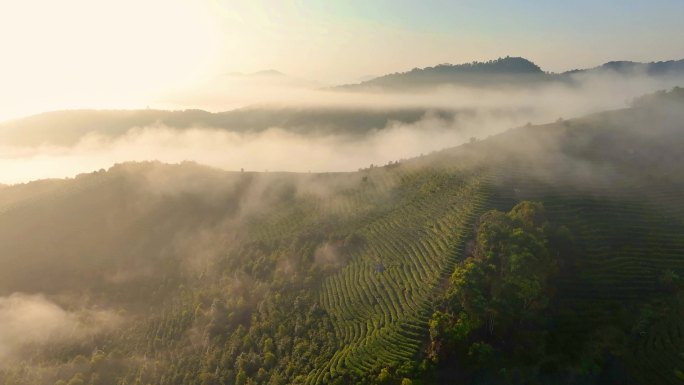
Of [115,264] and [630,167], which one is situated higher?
[630,167]

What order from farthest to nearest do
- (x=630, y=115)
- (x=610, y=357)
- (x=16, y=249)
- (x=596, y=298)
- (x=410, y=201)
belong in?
(x=630, y=115) → (x=16, y=249) → (x=410, y=201) → (x=596, y=298) → (x=610, y=357)

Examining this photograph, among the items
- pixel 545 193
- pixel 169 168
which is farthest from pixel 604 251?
pixel 169 168

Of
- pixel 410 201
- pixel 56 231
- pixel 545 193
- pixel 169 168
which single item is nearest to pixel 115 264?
pixel 56 231

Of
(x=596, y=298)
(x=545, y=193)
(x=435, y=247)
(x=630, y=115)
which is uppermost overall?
(x=630, y=115)

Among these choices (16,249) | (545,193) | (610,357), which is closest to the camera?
(610,357)

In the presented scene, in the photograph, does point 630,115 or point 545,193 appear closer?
point 545,193

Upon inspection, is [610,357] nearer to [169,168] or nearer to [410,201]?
[410,201]

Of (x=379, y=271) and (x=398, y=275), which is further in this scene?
(x=379, y=271)
